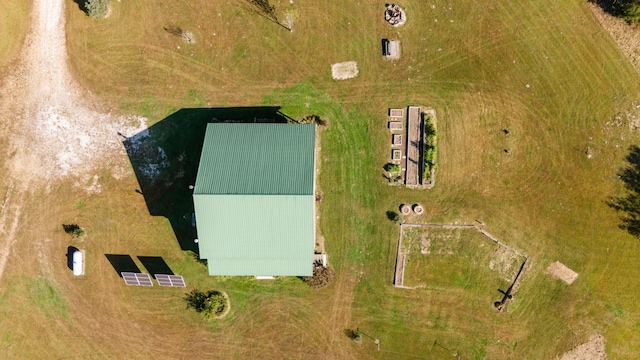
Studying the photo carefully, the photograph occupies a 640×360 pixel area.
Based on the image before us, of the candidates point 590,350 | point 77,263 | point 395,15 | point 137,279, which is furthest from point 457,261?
point 77,263

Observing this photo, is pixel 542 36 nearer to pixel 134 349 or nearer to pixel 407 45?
pixel 407 45

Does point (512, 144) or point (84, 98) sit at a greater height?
point (84, 98)

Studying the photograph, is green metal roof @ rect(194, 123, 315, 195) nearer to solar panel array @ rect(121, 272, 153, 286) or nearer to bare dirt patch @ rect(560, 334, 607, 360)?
solar panel array @ rect(121, 272, 153, 286)

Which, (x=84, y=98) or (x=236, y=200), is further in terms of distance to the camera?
(x=84, y=98)

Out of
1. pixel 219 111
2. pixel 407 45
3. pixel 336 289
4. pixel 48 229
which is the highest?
pixel 407 45

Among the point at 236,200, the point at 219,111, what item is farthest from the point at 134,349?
the point at 219,111

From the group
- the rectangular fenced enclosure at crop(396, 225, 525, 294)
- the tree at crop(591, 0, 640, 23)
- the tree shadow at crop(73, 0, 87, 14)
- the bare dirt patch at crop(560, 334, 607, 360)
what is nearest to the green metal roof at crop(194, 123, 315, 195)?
the rectangular fenced enclosure at crop(396, 225, 525, 294)

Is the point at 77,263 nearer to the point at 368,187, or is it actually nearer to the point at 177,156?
the point at 177,156
